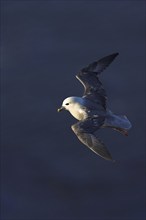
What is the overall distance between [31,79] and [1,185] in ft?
8.66

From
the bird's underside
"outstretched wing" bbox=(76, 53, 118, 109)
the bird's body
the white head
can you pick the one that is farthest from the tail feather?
the white head

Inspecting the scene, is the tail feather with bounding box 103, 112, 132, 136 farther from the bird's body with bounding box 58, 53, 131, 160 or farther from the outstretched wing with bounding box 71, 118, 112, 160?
the outstretched wing with bounding box 71, 118, 112, 160

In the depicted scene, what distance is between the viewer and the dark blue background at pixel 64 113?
12727mm

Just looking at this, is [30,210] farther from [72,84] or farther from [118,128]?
[72,84]

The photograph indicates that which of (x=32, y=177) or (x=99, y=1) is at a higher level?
(x=99, y=1)

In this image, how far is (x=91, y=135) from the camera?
12.1m

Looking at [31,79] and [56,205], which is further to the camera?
[31,79]

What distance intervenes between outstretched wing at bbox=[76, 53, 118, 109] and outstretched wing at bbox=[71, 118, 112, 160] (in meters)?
0.73

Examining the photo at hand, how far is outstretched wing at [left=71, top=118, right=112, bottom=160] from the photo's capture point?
38.4 ft

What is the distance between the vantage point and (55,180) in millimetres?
12938

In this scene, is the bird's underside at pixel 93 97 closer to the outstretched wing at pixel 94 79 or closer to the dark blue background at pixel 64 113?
the outstretched wing at pixel 94 79

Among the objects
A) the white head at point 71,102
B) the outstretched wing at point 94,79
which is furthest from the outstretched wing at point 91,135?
the outstretched wing at point 94,79

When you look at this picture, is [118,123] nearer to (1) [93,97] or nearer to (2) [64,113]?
(1) [93,97]

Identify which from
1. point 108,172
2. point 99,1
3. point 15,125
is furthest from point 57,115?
point 99,1
